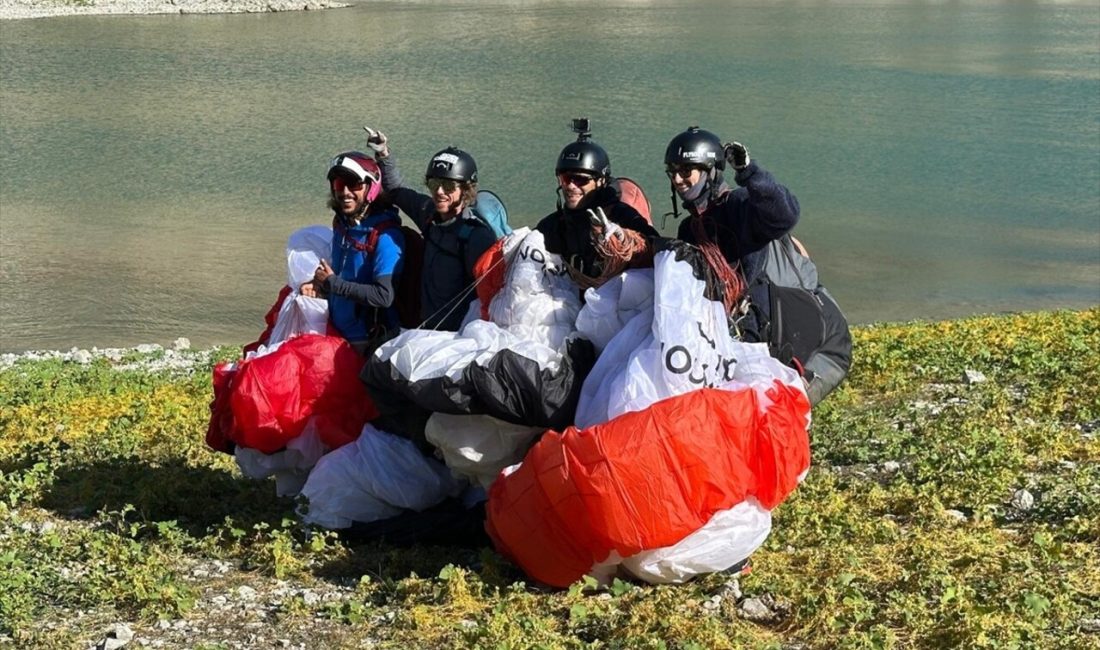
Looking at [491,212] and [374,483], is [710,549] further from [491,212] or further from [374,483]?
[491,212]

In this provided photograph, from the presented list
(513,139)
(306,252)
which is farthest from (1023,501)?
(513,139)

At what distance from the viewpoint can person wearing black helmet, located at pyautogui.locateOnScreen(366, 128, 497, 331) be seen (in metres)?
6.31

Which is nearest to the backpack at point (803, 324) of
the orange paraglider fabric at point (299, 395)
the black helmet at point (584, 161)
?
the black helmet at point (584, 161)

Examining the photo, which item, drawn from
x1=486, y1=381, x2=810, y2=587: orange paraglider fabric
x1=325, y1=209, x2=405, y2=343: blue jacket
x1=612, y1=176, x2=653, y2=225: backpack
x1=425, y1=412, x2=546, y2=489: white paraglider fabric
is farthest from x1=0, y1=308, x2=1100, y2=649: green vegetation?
x1=612, y1=176, x2=653, y2=225: backpack

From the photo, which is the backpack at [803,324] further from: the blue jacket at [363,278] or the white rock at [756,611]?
the blue jacket at [363,278]

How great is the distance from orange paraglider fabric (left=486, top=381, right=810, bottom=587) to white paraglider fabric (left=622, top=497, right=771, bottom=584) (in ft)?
0.23

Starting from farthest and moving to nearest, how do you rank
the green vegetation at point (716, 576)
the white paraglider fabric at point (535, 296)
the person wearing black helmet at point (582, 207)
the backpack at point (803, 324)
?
the person wearing black helmet at point (582, 207)
the backpack at point (803, 324)
the white paraglider fabric at point (535, 296)
the green vegetation at point (716, 576)

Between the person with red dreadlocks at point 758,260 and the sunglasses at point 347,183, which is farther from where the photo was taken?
the sunglasses at point 347,183

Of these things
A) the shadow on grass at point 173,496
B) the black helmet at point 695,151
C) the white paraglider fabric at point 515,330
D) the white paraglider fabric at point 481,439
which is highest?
the black helmet at point 695,151

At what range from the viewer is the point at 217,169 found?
2719cm

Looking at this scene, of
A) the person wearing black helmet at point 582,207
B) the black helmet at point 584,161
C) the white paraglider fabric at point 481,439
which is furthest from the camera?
the black helmet at point 584,161

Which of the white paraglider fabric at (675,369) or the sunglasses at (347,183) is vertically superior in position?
the sunglasses at (347,183)

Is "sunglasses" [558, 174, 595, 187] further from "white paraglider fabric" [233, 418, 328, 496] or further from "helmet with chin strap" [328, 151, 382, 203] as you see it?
"white paraglider fabric" [233, 418, 328, 496]

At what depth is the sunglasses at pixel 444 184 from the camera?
629 cm
